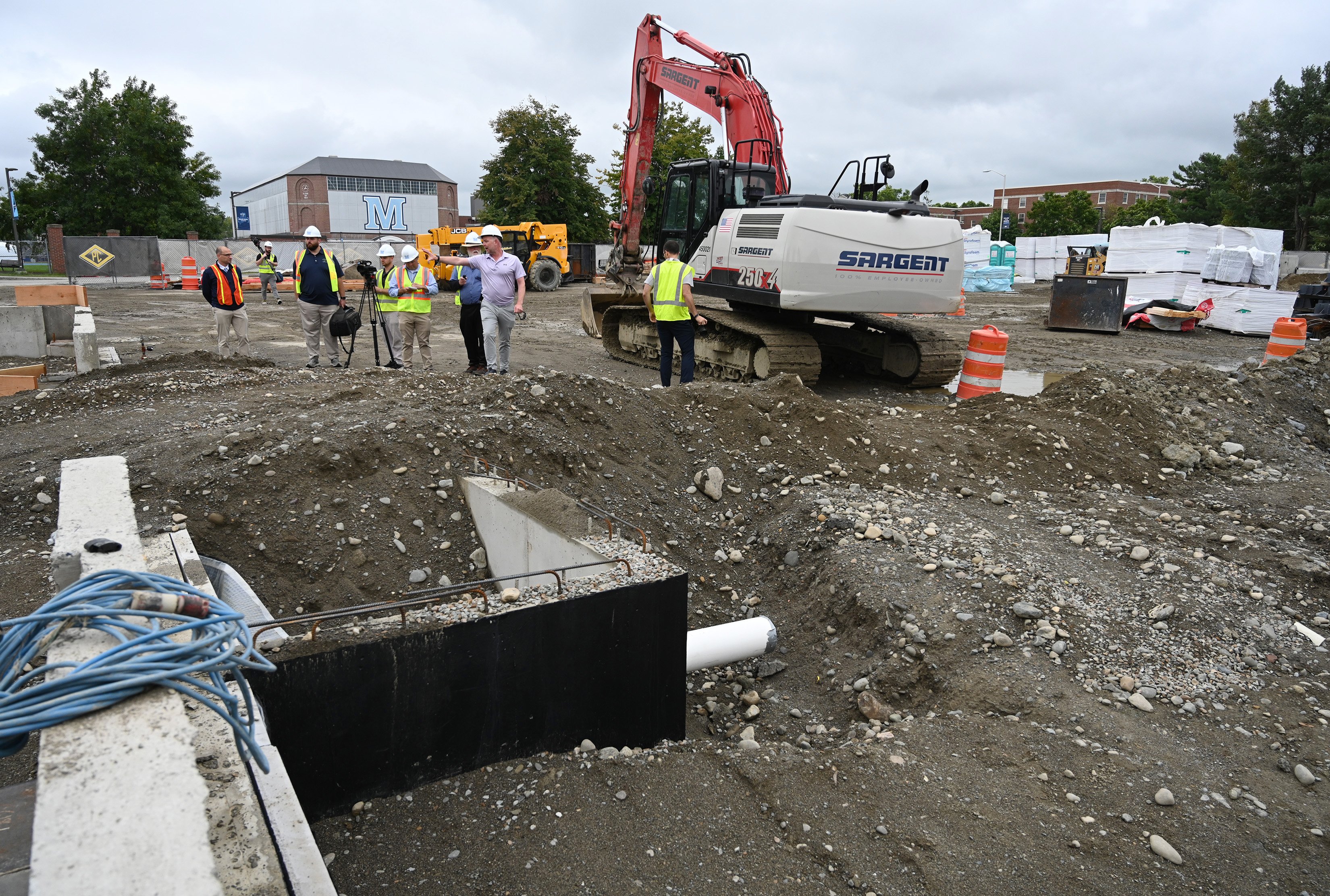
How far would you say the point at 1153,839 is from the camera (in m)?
2.66

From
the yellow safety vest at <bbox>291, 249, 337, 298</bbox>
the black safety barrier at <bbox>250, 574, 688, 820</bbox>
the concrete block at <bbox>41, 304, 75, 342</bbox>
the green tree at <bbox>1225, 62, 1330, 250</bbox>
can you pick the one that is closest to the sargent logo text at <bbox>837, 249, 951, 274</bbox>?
the yellow safety vest at <bbox>291, 249, 337, 298</bbox>

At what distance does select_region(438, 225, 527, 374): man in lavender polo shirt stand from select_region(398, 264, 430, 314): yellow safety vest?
75 centimetres

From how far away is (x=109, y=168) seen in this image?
140 feet

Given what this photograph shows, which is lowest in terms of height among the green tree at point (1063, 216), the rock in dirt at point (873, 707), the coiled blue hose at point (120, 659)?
the rock in dirt at point (873, 707)

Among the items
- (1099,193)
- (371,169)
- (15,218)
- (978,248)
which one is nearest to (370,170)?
(371,169)

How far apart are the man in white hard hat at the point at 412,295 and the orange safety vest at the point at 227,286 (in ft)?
6.46

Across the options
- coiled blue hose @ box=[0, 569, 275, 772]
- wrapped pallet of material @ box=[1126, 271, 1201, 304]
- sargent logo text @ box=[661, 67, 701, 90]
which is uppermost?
A: sargent logo text @ box=[661, 67, 701, 90]

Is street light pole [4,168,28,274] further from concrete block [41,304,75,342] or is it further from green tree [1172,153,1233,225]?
green tree [1172,153,1233,225]

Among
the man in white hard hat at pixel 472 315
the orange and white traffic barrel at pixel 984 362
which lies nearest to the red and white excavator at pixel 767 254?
the orange and white traffic barrel at pixel 984 362

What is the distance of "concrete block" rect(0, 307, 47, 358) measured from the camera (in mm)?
10828

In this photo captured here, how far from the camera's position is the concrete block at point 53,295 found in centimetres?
1136

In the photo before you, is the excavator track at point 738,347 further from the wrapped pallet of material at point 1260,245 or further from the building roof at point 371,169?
the building roof at point 371,169

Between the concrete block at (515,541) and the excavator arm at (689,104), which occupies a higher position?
the excavator arm at (689,104)

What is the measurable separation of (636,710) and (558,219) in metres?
38.3
